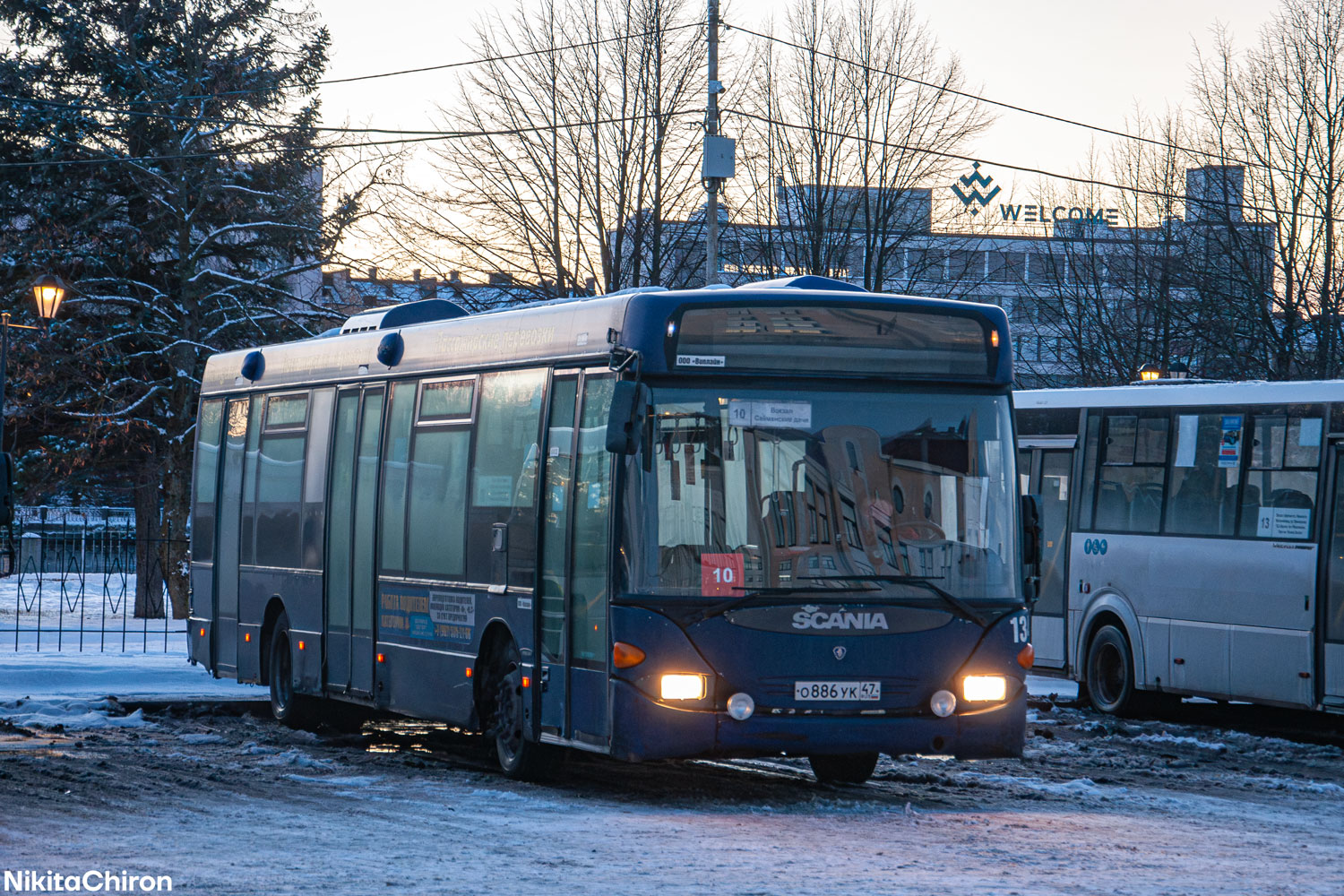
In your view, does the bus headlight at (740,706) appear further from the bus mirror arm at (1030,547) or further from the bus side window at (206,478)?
the bus side window at (206,478)

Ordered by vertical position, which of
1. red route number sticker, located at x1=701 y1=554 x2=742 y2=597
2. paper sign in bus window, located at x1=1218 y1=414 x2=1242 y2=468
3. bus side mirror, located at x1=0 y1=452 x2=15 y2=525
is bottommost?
red route number sticker, located at x1=701 y1=554 x2=742 y2=597

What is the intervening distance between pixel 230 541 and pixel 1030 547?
7919 millimetres

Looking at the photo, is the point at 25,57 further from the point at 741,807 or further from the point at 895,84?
the point at 741,807

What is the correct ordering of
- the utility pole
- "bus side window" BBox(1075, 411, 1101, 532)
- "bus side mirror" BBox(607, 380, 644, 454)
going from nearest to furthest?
"bus side mirror" BBox(607, 380, 644, 454)
"bus side window" BBox(1075, 411, 1101, 532)
the utility pole

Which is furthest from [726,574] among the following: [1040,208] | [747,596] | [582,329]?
[1040,208]

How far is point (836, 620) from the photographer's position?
34.6 feet

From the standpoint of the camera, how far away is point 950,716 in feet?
35.4

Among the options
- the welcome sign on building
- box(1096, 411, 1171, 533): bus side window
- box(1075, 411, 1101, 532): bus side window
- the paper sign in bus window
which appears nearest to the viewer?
the paper sign in bus window

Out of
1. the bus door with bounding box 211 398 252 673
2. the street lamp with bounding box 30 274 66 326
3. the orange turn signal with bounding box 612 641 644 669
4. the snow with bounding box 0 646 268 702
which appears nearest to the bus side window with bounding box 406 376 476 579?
the orange turn signal with bounding box 612 641 644 669

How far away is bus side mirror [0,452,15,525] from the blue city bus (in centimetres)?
275

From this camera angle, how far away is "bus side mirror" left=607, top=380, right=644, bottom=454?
10.2 m

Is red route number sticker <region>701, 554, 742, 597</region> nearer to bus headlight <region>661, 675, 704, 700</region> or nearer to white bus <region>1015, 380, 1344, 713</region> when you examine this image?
bus headlight <region>661, 675, 704, 700</region>

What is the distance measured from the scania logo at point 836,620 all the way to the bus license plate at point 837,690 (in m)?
0.16

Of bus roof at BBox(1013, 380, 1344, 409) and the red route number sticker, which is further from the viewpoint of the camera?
bus roof at BBox(1013, 380, 1344, 409)
